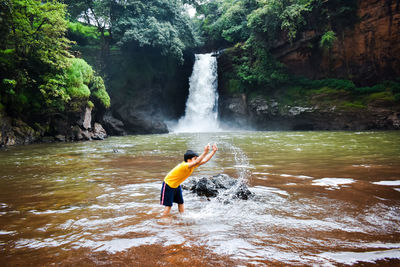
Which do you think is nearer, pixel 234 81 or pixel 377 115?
pixel 377 115

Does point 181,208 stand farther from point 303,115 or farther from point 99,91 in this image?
point 303,115

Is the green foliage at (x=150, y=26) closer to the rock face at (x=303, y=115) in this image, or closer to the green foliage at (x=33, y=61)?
the green foliage at (x=33, y=61)

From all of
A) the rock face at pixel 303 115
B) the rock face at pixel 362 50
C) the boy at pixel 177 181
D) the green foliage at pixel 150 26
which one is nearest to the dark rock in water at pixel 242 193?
the boy at pixel 177 181

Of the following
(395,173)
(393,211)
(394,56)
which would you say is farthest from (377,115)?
(393,211)

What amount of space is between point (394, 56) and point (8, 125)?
26.7 meters

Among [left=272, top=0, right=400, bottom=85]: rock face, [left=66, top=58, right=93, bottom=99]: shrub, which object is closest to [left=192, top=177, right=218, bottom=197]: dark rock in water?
[left=66, top=58, right=93, bottom=99]: shrub

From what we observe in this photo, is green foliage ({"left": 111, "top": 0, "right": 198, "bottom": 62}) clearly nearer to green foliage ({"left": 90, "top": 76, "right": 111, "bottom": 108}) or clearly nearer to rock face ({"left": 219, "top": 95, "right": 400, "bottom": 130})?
green foliage ({"left": 90, "top": 76, "right": 111, "bottom": 108})

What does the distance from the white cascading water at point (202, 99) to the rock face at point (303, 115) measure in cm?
142

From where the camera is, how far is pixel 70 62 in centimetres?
1761

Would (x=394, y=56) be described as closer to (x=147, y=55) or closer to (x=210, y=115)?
(x=210, y=115)

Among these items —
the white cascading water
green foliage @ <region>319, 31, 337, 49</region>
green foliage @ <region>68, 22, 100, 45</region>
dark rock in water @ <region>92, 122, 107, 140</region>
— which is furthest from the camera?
the white cascading water

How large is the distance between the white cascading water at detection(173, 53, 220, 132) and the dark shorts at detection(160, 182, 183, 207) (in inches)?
969

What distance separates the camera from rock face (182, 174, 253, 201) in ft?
14.3

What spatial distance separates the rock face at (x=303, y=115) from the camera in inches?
802
